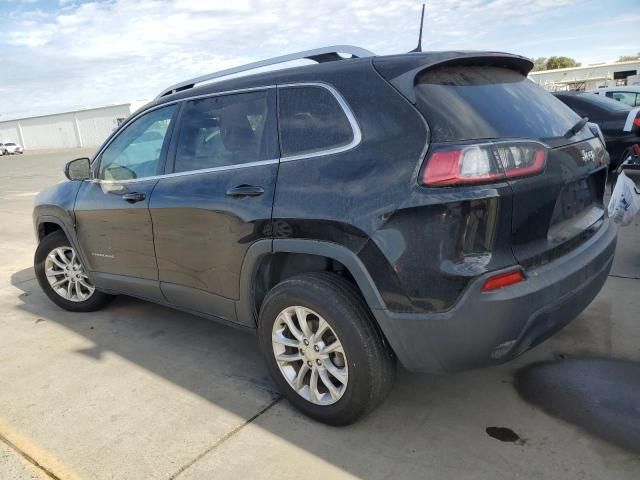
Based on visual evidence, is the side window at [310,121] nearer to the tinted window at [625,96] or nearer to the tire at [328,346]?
the tire at [328,346]

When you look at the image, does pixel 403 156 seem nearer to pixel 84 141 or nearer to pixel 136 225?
pixel 136 225

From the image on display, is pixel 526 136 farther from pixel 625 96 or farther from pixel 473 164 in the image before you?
pixel 625 96

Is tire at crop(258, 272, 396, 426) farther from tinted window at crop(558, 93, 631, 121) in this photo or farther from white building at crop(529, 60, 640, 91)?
white building at crop(529, 60, 640, 91)

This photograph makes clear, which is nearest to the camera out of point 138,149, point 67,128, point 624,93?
point 138,149

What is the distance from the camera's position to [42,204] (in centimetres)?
456

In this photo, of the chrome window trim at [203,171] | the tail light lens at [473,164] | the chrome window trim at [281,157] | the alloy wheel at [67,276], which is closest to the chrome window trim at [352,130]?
the chrome window trim at [281,157]

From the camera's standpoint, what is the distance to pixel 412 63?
2.45 metres

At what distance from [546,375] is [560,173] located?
1.28 m

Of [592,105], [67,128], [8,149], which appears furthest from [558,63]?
[592,105]

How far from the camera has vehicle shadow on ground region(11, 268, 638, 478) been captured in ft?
8.13

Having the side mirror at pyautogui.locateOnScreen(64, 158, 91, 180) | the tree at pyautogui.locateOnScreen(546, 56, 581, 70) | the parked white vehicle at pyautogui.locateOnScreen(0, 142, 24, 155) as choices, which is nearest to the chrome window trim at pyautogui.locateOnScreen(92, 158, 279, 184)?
the side mirror at pyautogui.locateOnScreen(64, 158, 91, 180)

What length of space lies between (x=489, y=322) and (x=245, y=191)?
143 centimetres

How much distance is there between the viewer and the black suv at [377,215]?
2.21 metres

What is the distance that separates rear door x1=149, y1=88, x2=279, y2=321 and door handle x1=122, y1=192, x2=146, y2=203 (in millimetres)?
126
